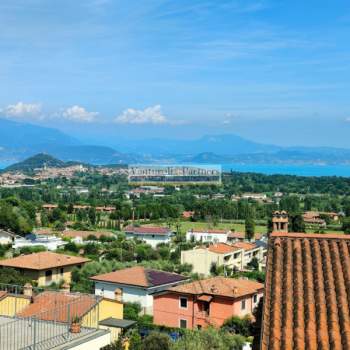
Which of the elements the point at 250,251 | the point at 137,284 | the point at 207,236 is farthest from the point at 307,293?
the point at 207,236

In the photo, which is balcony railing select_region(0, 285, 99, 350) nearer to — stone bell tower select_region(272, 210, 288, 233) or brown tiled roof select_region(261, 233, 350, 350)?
stone bell tower select_region(272, 210, 288, 233)

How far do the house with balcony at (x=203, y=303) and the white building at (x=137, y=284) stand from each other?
1.91 m

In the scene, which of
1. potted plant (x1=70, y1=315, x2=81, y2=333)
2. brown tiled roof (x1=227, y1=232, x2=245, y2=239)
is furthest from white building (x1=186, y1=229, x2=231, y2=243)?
potted plant (x1=70, y1=315, x2=81, y2=333)

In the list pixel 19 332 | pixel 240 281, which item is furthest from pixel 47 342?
pixel 240 281

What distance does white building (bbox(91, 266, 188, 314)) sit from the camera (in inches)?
953

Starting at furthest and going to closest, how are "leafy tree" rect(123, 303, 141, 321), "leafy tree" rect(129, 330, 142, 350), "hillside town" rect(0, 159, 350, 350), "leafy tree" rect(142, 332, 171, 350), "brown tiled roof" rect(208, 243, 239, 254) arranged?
"brown tiled roof" rect(208, 243, 239, 254) → "leafy tree" rect(123, 303, 141, 321) → "leafy tree" rect(142, 332, 171, 350) → "leafy tree" rect(129, 330, 142, 350) → "hillside town" rect(0, 159, 350, 350)

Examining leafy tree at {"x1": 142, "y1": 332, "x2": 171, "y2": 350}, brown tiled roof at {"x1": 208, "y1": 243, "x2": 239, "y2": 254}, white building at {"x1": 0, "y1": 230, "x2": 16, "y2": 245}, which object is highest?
white building at {"x1": 0, "y1": 230, "x2": 16, "y2": 245}

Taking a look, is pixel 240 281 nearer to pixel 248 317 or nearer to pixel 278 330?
pixel 248 317

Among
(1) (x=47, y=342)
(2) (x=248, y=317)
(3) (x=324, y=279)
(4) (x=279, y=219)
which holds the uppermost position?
(4) (x=279, y=219)

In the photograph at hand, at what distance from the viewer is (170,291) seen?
21781 millimetres

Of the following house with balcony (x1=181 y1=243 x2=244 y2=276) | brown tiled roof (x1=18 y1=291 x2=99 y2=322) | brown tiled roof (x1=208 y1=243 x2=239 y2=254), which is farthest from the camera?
brown tiled roof (x1=208 y1=243 x2=239 y2=254)

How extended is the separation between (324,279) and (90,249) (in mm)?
33835

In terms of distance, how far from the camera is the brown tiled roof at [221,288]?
21.0 meters

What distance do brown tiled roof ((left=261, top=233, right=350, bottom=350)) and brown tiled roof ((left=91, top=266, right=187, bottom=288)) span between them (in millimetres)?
19204
